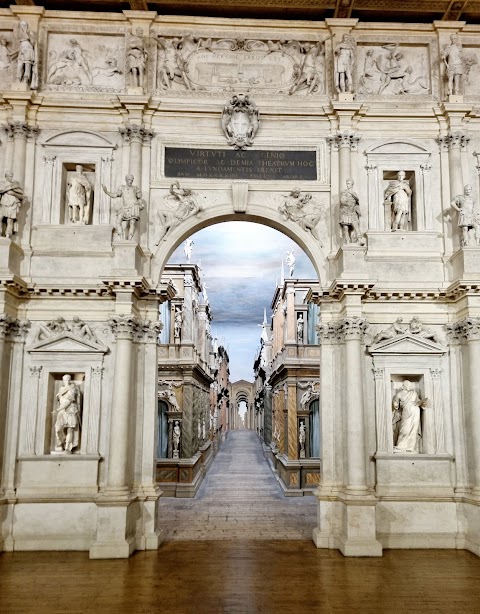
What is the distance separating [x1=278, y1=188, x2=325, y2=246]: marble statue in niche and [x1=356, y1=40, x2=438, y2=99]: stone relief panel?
2713mm

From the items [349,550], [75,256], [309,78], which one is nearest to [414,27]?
[309,78]

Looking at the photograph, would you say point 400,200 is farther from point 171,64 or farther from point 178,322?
point 178,322

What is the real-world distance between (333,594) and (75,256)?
7686 millimetres

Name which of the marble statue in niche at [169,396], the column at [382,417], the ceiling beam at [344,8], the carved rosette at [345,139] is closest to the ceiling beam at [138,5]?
the ceiling beam at [344,8]

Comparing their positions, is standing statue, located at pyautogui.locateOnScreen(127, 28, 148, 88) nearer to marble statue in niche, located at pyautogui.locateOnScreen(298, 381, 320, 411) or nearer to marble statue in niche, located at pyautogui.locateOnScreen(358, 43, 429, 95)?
marble statue in niche, located at pyautogui.locateOnScreen(358, 43, 429, 95)

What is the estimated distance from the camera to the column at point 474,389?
10.8 m

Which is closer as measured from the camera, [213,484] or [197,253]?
[213,484]

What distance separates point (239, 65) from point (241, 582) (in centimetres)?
1017

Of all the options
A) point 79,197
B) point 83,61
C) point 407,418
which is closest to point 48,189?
point 79,197

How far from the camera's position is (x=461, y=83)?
40.1 feet

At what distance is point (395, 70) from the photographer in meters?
12.5

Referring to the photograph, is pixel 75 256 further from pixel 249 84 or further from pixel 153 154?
pixel 249 84

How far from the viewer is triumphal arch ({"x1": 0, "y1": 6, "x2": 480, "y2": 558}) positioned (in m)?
10.9

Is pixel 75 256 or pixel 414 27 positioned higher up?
pixel 414 27
